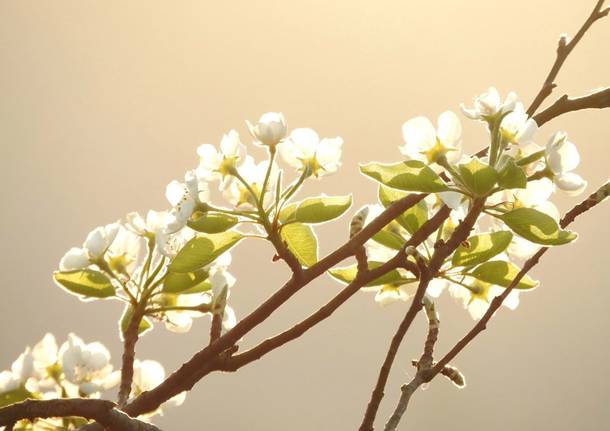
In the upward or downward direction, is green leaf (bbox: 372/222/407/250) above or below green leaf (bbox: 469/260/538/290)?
above

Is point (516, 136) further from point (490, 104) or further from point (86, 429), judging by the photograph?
point (86, 429)

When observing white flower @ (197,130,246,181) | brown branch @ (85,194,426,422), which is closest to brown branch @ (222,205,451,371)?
brown branch @ (85,194,426,422)

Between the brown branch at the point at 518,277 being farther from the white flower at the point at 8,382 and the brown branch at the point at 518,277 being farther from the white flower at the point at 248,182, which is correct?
the white flower at the point at 8,382

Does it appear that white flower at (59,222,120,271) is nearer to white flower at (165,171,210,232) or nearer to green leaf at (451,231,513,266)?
white flower at (165,171,210,232)

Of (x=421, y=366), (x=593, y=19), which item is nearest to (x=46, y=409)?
(x=421, y=366)

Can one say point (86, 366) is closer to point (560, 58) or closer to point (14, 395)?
point (14, 395)

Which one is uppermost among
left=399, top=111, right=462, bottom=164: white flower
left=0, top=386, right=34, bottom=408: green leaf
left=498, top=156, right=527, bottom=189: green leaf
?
left=399, top=111, right=462, bottom=164: white flower

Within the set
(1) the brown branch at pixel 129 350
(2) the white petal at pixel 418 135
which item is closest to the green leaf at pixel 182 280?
(1) the brown branch at pixel 129 350
